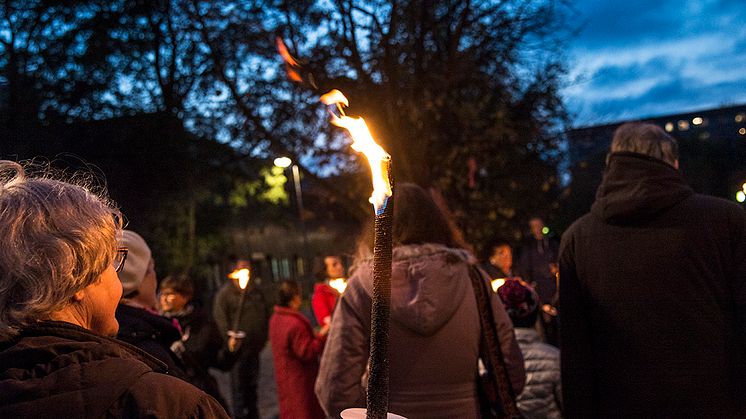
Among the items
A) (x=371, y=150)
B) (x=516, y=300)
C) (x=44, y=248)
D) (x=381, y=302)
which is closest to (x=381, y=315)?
(x=381, y=302)

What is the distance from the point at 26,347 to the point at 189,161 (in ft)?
52.8

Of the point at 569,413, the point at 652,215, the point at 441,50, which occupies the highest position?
the point at 441,50

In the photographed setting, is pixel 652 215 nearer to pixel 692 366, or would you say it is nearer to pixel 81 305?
pixel 692 366

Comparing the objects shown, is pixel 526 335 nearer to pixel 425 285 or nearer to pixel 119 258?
pixel 425 285

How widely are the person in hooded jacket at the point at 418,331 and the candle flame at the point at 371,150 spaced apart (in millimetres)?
1508

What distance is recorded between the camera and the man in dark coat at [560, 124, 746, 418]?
288 centimetres

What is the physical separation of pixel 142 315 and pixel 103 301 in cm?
132

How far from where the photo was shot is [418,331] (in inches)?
121

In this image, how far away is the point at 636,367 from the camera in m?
2.99

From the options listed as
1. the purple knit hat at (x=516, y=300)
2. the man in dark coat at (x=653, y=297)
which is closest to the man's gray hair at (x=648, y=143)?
the man in dark coat at (x=653, y=297)

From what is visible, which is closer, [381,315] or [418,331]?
[381,315]

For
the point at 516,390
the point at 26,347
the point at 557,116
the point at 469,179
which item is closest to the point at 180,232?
the point at 469,179

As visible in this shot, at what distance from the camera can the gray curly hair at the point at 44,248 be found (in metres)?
1.57

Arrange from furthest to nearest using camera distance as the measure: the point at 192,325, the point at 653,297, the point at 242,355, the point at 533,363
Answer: the point at 242,355 → the point at 192,325 → the point at 533,363 → the point at 653,297
